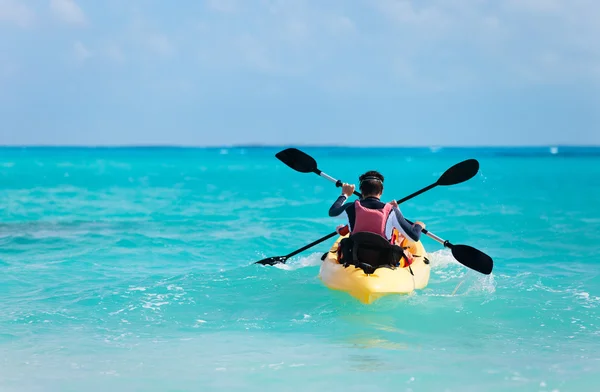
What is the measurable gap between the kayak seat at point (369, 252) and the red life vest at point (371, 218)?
9 centimetres

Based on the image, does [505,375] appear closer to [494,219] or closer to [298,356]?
[298,356]

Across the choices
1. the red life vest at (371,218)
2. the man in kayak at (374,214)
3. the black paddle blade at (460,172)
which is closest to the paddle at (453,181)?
the black paddle blade at (460,172)

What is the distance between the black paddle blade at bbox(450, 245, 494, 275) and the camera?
8.88 meters

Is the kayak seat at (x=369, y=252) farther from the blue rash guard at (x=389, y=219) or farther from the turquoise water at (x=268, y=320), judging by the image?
the turquoise water at (x=268, y=320)

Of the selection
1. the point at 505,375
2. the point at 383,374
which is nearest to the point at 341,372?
the point at 383,374

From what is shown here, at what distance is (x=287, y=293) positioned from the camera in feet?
30.6

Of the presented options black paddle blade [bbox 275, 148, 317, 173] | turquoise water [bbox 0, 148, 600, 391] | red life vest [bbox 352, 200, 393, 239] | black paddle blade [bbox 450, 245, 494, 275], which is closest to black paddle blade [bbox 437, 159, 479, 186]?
black paddle blade [bbox 450, 245, 494, 275]

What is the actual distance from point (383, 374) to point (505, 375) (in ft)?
3.51

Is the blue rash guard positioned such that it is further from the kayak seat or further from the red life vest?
the kayak seat

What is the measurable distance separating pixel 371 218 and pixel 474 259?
1.85m

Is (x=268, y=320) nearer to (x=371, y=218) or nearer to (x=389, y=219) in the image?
(x=371, y=218)

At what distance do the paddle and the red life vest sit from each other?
0.93m

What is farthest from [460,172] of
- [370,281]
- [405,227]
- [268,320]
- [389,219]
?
[268,320]

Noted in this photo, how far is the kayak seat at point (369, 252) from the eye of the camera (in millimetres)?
7969
